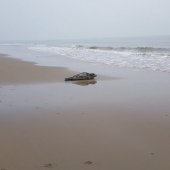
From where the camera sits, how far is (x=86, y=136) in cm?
572

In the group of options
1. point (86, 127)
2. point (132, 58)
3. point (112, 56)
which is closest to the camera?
point (86, 127)

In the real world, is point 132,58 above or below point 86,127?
below

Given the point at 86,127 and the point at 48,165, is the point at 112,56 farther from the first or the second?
the point at 48,165

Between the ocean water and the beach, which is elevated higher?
the beach

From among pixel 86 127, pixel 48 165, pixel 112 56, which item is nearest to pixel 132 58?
pixel 112 56

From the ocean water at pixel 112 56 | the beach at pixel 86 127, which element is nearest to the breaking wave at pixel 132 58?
the ocean water at pixel 112 56

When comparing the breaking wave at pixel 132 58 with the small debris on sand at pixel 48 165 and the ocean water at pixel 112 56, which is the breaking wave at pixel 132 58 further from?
the small debris on sand at pixel 48 165

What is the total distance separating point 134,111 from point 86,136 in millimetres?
2099

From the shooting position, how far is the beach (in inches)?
185

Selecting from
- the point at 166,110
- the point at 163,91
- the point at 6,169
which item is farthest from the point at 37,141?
the point at 163,91

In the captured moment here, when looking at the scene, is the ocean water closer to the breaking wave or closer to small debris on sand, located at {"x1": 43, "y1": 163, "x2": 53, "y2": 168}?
the breaking wave

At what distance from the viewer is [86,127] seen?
20.6ft

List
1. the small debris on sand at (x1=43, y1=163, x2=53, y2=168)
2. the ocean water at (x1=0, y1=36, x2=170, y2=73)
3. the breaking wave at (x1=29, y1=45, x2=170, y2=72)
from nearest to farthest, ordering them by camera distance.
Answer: the small debris on sand at (x1=43, y1=163, x2=53, y2=168)
the breaking wave at (x1=29, y1=45, x2=170, y2=72)
the ocean water at (x1=0, y1=36, x2=170, y2=73)

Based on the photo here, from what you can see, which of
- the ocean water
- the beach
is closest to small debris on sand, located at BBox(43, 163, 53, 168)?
the beach
